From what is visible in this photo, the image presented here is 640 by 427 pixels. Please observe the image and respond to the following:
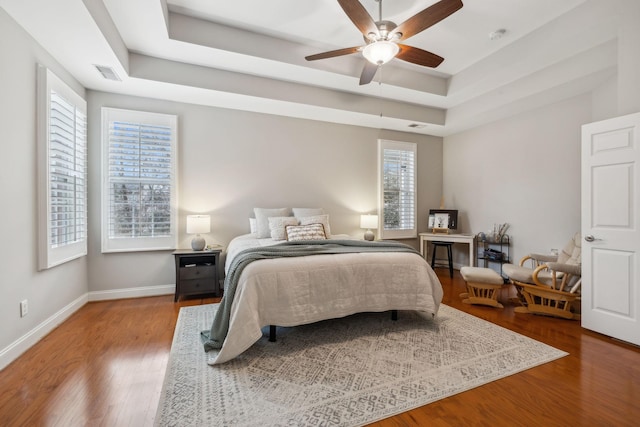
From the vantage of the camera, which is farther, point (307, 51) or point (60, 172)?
point (307, 51)

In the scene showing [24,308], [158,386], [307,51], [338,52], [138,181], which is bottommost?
[158,386]

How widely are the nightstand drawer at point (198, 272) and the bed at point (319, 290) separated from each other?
1598 millimetres

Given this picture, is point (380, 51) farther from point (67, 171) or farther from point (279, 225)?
point (67, 171)

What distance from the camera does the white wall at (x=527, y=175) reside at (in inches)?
152

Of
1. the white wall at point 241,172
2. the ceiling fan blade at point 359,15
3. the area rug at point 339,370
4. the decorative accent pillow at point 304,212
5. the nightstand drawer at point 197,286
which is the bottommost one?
the area rug at point 339,370

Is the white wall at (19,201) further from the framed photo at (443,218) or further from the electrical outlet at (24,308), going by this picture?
the framed photo at (443,218)

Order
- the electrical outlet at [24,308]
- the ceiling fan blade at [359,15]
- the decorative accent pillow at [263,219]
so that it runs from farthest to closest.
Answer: the decorative accent pillow at [263,219]
the electrical outlet at [24,308]
the ceiling fan blade at [359,15]

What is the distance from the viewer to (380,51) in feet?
8.10

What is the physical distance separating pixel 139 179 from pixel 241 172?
1333mm

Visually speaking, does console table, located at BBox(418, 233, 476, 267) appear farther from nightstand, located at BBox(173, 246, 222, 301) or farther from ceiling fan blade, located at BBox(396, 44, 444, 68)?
nightstand, located at BBox(173, 246, 222, 301)

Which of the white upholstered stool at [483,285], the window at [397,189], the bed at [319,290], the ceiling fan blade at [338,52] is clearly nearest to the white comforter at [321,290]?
the bed at [319,290]

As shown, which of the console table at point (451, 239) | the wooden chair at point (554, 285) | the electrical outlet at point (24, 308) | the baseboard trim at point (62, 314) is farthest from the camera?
the console table at point (451, 239)

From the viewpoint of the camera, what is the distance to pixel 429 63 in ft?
9.53

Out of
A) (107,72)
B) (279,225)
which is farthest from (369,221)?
(107,72)
